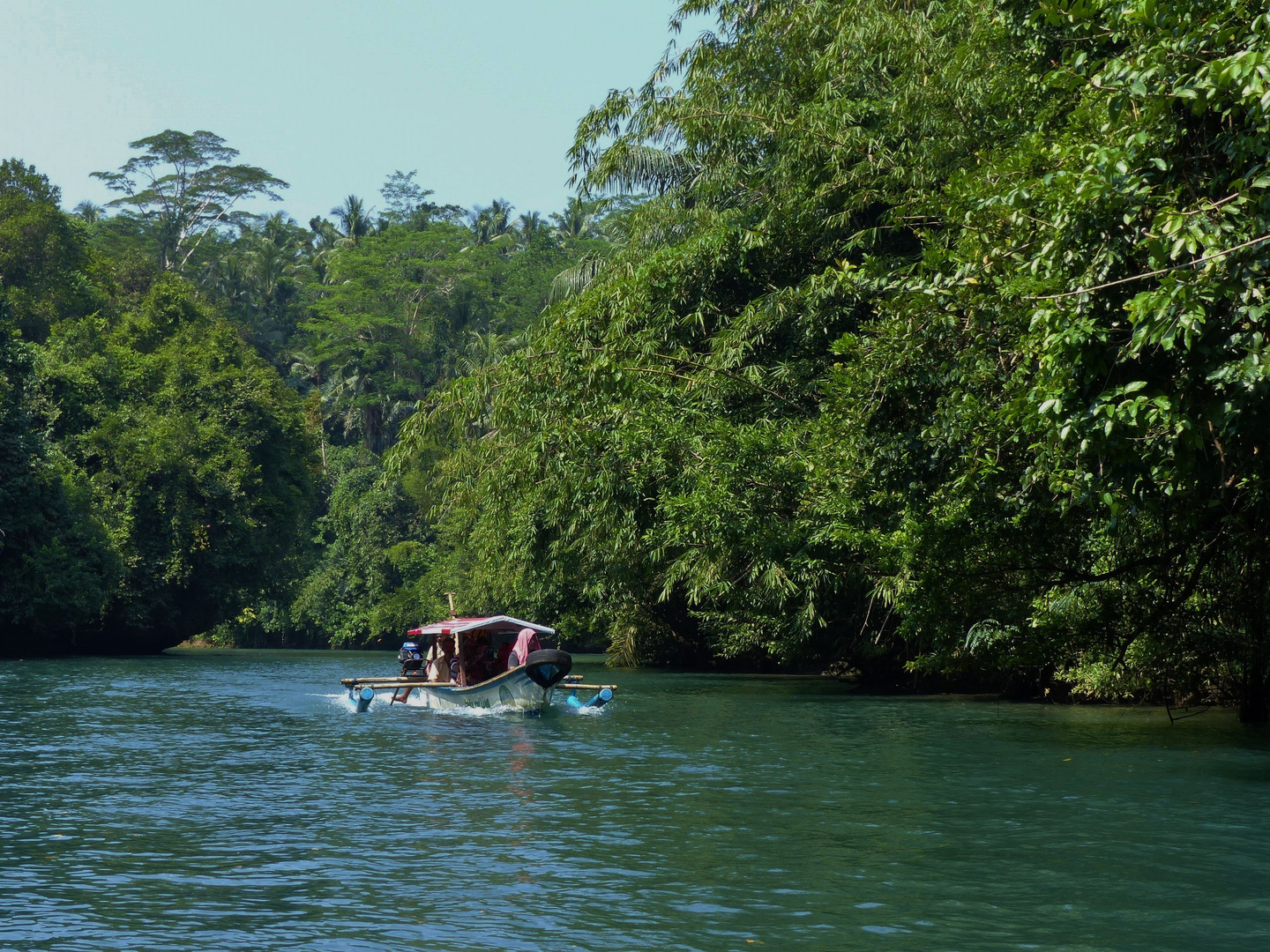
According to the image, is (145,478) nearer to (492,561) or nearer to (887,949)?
(492,561)

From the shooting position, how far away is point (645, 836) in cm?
1246

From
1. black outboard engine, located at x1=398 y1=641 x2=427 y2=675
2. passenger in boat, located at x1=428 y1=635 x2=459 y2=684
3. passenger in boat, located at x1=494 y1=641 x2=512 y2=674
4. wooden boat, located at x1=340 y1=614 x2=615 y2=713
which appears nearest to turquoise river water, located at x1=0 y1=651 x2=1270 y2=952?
wooden boat, located at x1=340 y1=614 x2=615 y2=713

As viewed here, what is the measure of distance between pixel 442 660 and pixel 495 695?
3082 mm

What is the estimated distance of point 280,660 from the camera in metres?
54.9

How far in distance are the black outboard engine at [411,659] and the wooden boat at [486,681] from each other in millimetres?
29

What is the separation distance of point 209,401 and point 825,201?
37871 millimetres

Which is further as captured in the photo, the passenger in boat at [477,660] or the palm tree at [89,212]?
the palm tree at [89,212]

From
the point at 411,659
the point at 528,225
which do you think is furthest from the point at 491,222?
the point at 411,659

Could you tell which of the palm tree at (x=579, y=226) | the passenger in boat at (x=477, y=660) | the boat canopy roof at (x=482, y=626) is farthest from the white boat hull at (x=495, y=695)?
the palm tree at (x=579, y=226)

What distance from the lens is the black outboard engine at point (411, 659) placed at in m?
32.2

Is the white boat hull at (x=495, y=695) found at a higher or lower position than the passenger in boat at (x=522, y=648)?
lower

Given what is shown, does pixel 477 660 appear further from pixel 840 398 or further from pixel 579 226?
pixel 579 226

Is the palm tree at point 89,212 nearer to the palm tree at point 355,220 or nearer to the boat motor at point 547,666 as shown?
the palm tree at point 355,220

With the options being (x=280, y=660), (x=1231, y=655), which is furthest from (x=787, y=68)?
(x=280, y=660)
